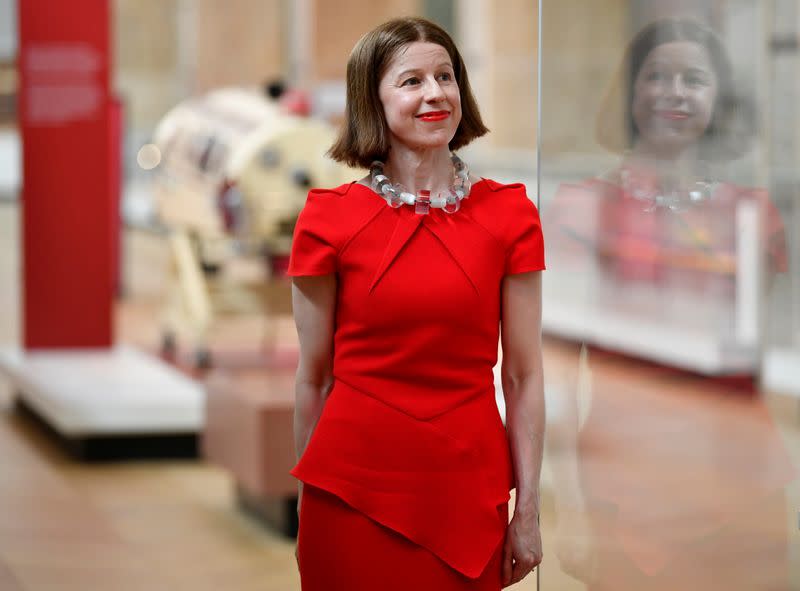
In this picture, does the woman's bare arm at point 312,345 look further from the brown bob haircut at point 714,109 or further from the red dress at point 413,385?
the brown bob haircut at point 714,109

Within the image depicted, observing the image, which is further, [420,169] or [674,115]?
[674,115]

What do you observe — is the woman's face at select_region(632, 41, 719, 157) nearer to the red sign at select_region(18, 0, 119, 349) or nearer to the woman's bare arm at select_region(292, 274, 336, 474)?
the woman's bare arm at select_region(292, 274, 336, 474)

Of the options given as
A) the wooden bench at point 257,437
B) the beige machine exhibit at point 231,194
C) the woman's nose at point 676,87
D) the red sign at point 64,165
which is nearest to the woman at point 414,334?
the woman's nose at point 676,87

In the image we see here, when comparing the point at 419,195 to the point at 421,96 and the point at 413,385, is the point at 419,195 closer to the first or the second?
the point at 421,96

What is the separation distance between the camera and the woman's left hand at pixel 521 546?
6.83ft

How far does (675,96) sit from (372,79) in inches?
26.8

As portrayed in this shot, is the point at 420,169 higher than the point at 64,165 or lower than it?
higher

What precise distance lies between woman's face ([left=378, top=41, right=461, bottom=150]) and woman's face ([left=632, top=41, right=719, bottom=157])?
0.60 meters

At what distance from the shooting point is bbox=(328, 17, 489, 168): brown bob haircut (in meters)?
2.01

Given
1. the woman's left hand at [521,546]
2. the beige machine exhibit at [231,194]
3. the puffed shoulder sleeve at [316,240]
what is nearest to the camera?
the puffed shoulder sleeve at [316,240]

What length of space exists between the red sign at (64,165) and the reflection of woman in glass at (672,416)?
4.30 m

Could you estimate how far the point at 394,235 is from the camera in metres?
1.98

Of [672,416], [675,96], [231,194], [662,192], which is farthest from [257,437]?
[675,96]

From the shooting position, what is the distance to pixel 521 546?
6.84ft
